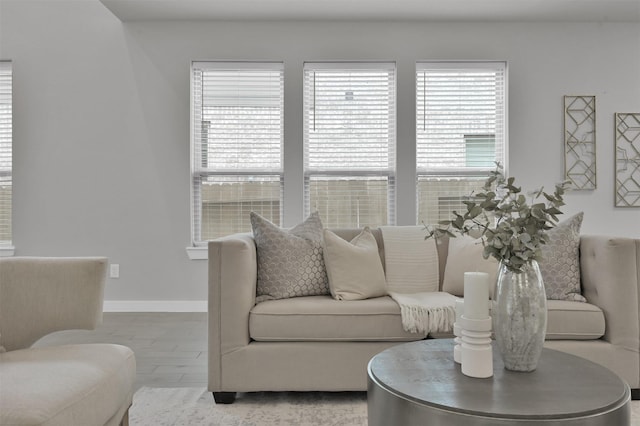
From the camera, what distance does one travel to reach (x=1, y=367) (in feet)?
4.33

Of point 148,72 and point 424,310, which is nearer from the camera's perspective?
point 424,310

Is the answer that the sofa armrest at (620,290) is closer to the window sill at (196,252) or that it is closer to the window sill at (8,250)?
the window sill at (196,252)

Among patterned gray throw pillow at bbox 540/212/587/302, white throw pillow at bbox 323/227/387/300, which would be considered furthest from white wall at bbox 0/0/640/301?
patterned gray throw pillow at bbox 540/212/587/302

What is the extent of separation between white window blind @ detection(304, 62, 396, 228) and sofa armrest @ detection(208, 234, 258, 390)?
6.93ft

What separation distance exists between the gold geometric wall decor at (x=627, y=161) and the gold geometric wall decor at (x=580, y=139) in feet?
0.78

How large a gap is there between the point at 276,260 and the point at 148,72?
106 inches

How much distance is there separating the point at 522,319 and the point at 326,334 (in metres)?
1.07

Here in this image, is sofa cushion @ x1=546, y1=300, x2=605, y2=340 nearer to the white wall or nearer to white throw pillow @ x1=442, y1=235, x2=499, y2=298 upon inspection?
white throw pillow @ x1=442, y1=235, x2=499, y2=298

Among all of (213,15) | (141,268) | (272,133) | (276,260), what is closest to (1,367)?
(276,260)

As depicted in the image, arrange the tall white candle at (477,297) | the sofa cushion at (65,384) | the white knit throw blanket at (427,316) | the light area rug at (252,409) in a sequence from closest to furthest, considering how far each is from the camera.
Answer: the sofa cushion at (65,384) < the tall white candle at (477,297) < the light area rug at (252,409) < the white knit throw blanket at (427,316)

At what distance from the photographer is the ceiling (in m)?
3.87

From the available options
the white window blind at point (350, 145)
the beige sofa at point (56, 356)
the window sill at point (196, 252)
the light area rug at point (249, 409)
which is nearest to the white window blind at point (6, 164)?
the window sill at point (196, 252)

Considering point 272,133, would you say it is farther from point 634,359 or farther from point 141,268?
point 634,359

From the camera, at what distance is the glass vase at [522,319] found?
53.7 inches
